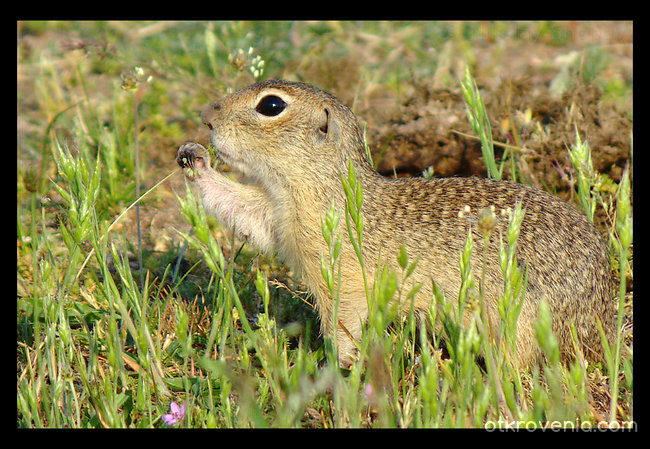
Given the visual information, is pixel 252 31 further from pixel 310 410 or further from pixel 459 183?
pixel 310 410

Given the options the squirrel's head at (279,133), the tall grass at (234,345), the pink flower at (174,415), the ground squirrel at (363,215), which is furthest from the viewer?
the squirrel's head at (279,133)

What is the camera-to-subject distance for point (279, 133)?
12.9 ft

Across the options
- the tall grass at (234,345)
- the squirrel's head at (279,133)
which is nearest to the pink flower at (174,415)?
the tall grass at (234,345)

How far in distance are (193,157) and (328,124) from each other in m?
0.82

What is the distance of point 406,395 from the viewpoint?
3182mm

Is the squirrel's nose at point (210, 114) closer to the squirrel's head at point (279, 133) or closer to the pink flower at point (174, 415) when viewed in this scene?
the squirrel's head at point (279, 133)

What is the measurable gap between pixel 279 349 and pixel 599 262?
5.72ft

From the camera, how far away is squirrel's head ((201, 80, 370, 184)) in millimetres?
3918

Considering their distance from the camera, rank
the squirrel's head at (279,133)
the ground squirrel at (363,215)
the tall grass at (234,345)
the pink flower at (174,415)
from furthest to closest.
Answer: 1. the squirrel's head at (279,133)
2. the ground squirrel at (363,215)
3. the pink flower at (174,415)
4. the tall grass at (234,345)

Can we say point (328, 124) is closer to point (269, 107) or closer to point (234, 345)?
point (269, 107)

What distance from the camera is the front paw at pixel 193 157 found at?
3.97 meters

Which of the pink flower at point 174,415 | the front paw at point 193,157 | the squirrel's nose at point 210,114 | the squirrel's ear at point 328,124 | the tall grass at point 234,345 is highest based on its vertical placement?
the squirrel's nose at point 210,114

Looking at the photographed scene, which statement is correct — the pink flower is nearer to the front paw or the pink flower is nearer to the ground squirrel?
the ground squirrel

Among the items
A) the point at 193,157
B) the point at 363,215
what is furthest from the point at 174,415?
the point at 193,157
